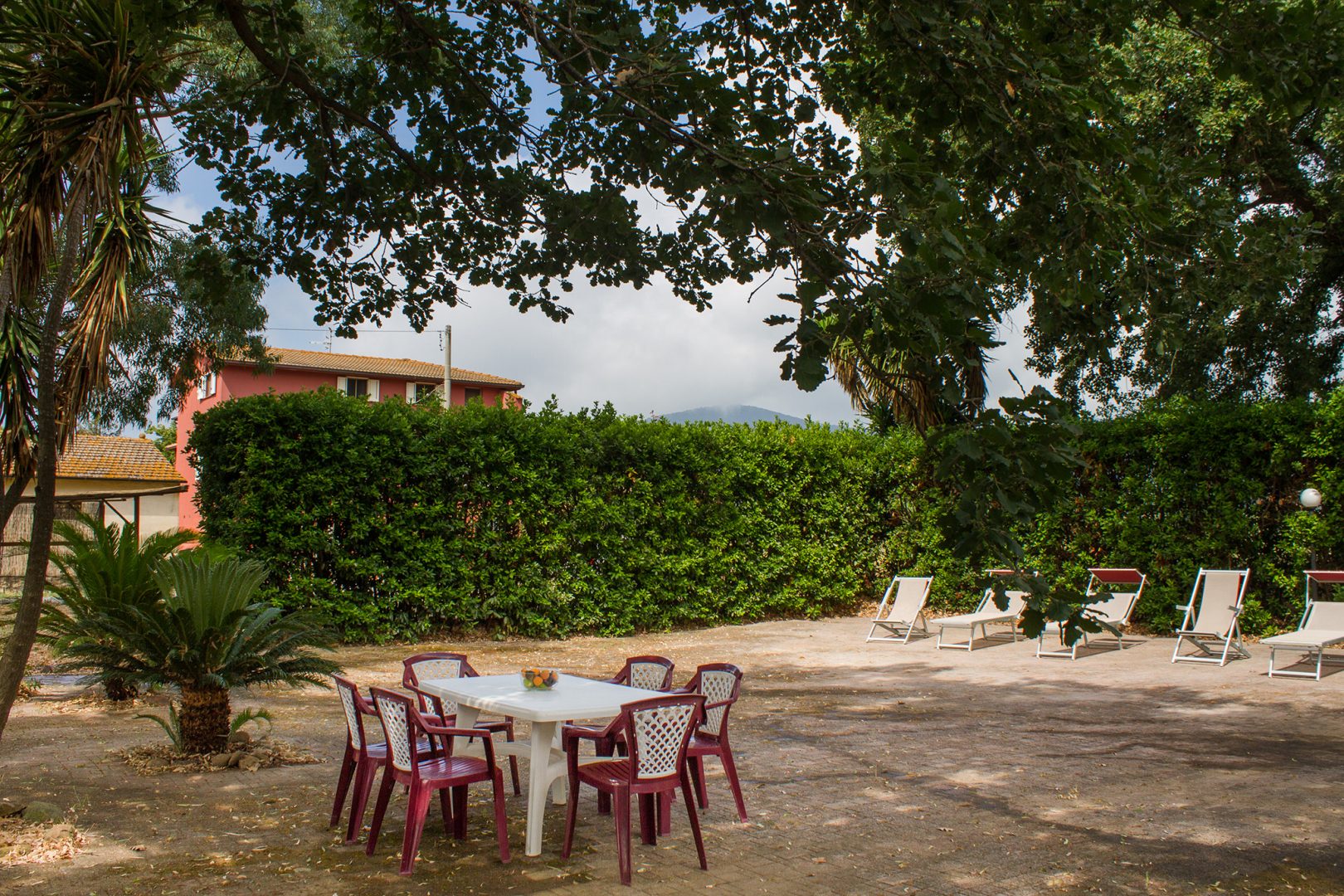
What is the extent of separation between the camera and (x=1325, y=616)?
11.3 m

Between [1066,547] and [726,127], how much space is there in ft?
41.2

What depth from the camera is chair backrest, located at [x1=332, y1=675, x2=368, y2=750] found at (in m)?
5.25

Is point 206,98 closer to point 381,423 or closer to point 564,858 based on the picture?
point 564,858

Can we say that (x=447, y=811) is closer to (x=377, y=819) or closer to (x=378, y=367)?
(x=377, y=819)

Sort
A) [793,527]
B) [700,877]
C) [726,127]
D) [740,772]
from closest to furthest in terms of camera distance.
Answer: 1. [726,127]
2. [700,877]
3. [740,772]
4. [793,527]

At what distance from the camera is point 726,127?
14.3 ft

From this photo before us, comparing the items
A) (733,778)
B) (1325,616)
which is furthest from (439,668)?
(1325,616)

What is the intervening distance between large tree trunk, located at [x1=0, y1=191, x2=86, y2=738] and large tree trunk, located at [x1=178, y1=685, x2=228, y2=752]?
4.89 feet

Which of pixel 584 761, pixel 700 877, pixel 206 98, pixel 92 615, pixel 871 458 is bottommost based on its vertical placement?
pixel 700 877

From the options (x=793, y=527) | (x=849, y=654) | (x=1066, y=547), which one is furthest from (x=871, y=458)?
(x=849, y=654)

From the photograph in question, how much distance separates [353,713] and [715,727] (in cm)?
199

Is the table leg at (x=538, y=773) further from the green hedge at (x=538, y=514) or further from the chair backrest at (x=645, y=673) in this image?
the green hedge at (x=538, y=514)

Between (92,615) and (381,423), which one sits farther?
(381,423)

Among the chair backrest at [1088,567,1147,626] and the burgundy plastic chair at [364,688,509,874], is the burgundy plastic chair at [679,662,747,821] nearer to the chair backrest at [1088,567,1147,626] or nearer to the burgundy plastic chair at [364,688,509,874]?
the burgundy plastic chair at [364,688,509,874]
